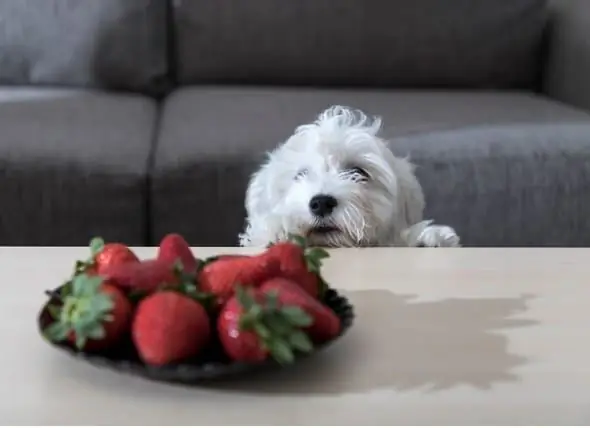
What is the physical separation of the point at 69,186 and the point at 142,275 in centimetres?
84

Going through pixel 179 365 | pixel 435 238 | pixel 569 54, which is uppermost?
pixel 569 54

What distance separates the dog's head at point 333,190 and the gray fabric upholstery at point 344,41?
0.82m

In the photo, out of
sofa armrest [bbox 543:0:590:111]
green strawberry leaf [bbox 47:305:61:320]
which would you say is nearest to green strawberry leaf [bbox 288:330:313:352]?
green strawberry leaf [bbox 47:305:61:320]

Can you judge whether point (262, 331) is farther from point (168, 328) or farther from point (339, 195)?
point (339, 195)

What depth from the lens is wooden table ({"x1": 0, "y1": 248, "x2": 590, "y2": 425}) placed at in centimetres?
82

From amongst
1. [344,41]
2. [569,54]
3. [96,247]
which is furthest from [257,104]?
[96,247]

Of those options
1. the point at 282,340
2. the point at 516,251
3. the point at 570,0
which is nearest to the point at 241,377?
the point at 282,340

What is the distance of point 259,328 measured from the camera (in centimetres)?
81

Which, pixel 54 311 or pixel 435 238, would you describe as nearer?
pixel 54 311

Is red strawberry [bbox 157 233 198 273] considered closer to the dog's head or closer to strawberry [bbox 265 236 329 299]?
strawberry [bbox 265 236 329 299]

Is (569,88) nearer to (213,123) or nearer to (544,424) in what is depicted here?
(213,123)

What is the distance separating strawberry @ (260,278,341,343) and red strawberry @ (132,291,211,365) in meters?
0.07

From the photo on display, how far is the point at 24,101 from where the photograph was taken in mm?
1990

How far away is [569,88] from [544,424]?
1.58 meters
